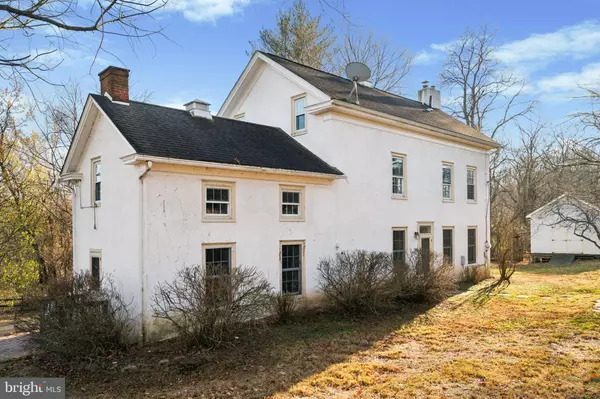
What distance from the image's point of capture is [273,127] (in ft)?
48.7

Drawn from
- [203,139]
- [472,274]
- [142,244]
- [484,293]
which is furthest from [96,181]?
[472,274]

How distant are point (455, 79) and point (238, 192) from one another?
2577 centimetres

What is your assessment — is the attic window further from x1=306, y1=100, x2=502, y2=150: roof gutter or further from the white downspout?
x1=306, y1=100, x2=502, y2=150: roof gutter

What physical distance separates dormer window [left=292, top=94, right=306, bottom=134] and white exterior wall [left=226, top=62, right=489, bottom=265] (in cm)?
19

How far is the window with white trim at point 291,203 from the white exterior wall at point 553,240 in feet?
66.2

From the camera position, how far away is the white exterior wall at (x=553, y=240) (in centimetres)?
2598

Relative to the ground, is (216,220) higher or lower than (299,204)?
lower

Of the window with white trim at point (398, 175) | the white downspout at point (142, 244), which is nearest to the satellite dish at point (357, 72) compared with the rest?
the window with white trim at point (398, 175)

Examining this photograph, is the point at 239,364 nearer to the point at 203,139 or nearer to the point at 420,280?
the point at 203,139

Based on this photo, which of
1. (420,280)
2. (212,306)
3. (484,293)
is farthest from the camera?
(484,293)

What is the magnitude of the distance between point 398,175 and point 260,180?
6250 millimetres

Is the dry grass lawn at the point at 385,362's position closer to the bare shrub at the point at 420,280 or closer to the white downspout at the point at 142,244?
the white downspout at the point at 142,244

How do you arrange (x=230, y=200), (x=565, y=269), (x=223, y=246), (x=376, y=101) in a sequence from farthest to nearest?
(x=565, y=269)
(x=376, y=101)
(x=230, y=200)
(x=223, y=246)

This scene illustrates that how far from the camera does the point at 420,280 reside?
13.0m
